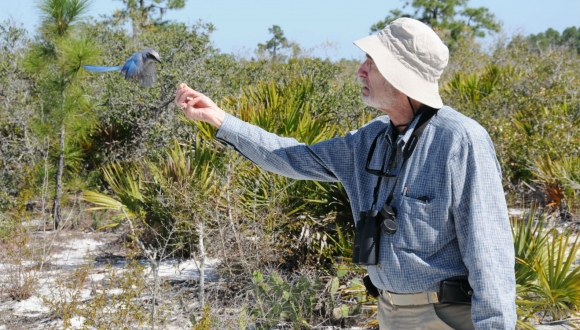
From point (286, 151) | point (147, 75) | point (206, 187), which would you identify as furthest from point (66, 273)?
point (286, 151)

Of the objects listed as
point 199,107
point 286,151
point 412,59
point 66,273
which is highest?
point 412,59

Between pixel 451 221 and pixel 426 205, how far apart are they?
0.08 meters

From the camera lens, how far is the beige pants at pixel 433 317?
2018mm

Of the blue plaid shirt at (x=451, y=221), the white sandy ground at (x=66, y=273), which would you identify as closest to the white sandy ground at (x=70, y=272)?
the white sandy ground at (x=66, y=273)

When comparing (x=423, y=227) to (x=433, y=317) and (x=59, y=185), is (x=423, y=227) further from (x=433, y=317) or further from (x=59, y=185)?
(x=59, y=185)

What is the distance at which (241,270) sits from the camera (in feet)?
16.7

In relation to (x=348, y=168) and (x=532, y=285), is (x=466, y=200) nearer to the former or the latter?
(x=348, y=168)

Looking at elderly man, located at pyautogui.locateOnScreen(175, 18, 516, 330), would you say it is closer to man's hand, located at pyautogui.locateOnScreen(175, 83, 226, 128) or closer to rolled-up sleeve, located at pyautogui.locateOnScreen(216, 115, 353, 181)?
rolled-up sleeve, located at pyautogui.locateOnScreen(216, 115, 353, 181)

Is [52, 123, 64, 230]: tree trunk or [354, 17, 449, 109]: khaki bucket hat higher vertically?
[354, 17, 449, 109]: khaki bucket hat

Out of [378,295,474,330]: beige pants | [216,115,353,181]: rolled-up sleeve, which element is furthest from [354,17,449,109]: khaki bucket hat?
[378,295,474,330]: beige pants

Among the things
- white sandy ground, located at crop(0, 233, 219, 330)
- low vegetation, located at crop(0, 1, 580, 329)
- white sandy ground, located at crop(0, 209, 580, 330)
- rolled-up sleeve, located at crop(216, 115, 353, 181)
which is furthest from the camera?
white sandy ground, located at crop(0, 233, 219, 330)

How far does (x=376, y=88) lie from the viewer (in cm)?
218

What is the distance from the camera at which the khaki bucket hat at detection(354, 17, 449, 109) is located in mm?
2078

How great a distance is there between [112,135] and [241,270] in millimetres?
4849
